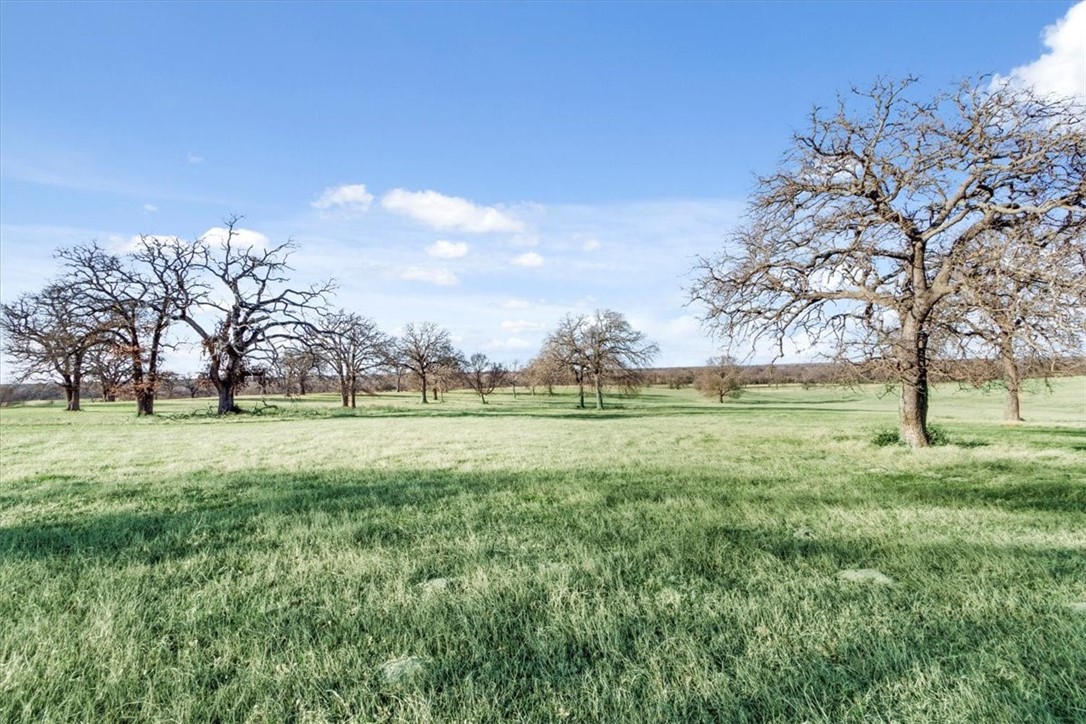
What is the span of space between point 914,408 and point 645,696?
14.7m

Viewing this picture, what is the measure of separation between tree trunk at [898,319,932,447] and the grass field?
5.61 meters

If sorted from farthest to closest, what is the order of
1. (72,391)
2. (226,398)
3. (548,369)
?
(548,369), (72,391), (226,398)

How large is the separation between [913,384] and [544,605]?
1323cm

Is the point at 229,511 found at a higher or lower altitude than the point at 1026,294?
lower

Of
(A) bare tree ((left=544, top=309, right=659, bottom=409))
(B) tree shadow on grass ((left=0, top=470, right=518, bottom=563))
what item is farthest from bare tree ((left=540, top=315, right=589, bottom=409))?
(B) tree shadow on grass ((left=0, top=470, right=518, bottom=563))

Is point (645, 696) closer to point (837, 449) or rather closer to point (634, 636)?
point (634, 636)

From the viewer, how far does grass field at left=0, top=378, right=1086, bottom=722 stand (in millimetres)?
2410

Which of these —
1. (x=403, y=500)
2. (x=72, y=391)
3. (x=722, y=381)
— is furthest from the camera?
(x=722, y=381)

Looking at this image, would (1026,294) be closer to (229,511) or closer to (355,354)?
(229,511)

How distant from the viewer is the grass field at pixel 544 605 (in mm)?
2410

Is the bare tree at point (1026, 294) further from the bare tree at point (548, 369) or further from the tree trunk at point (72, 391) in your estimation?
the tree trunk at point (72, 391)

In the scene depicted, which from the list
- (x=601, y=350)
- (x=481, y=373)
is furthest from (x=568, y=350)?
(x=481, y=373)

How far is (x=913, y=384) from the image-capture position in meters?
13.1

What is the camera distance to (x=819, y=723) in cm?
221
